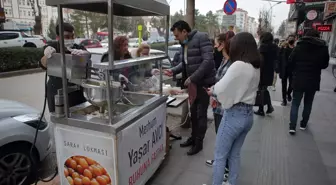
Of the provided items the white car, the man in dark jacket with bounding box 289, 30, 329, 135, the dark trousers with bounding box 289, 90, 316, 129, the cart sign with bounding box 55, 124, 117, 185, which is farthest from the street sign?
the white car

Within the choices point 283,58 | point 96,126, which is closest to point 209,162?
point 96,126

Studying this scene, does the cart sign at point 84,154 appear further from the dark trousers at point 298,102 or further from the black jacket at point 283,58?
the black jacket at point 283,58

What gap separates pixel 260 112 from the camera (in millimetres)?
5258

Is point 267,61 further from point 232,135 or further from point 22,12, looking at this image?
point 22,12

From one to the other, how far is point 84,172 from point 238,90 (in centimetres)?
156

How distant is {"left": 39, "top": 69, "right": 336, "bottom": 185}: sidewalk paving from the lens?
114 inches

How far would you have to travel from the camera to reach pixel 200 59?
3.19 meters

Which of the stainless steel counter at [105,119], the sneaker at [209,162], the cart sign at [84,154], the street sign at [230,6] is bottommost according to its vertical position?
the sneaker at [209,162]

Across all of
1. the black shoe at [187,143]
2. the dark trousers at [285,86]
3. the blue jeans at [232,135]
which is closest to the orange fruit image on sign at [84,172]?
the blue jeans at [232,135]

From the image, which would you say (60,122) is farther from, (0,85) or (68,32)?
(0,85)

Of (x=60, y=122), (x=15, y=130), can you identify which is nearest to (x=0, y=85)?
(x=15, y=130)

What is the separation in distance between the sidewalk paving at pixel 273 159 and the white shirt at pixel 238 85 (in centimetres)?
124

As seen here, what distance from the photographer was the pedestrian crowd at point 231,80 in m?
2.07

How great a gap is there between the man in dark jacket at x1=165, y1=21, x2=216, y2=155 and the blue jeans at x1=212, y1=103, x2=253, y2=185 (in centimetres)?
102
